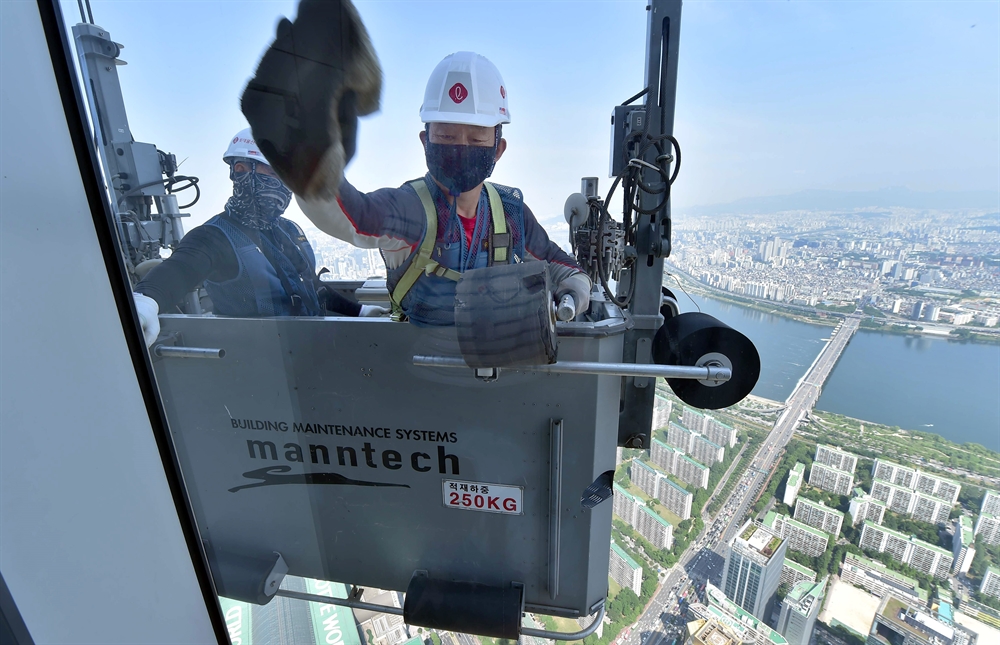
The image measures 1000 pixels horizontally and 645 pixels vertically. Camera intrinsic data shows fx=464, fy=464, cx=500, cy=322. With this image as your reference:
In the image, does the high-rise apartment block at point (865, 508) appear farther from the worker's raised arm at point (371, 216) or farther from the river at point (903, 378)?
the worker's raised arm at point (371, 216)

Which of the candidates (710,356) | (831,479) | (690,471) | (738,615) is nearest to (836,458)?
(831,479)

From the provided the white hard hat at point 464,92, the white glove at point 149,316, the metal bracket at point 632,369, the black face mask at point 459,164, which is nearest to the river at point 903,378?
the metal bracket at point 632,369

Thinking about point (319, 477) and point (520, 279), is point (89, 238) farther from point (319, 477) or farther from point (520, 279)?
point (319, 477)

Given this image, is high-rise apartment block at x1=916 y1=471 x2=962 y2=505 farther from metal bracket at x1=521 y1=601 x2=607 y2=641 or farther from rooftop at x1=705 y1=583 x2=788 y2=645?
metal bracket at x1=521 y1=601 x2=607 y2=641

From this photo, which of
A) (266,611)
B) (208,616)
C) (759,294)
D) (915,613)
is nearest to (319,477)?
(266,611)

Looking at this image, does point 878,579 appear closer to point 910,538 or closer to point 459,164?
point 910,538

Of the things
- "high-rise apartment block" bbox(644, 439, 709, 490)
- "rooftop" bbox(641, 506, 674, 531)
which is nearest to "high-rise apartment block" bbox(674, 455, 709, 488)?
"high-rise apartment block" bbox(644, 439, 709, 490)

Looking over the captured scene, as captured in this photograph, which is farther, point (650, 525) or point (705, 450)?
point (650, 525)
